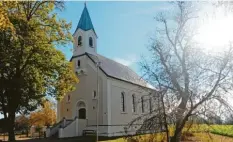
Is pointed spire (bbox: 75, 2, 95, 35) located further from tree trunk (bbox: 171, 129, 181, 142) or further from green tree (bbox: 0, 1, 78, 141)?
tree trunk (bbox: 171, 129, 181, 142)

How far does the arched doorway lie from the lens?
117ft

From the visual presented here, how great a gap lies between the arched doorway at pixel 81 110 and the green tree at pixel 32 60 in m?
6.34

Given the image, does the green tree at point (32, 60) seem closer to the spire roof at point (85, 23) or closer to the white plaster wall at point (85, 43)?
the white plaster wall at point (85, 43)

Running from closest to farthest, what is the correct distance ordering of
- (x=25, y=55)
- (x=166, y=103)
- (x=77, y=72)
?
(x=166, y=103), (x=25, y=55), (x=77, y=72)

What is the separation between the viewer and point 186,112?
1811 centimetres

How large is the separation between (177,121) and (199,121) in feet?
4.55

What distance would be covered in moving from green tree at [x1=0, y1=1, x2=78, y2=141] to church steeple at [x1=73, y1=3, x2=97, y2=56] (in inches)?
293

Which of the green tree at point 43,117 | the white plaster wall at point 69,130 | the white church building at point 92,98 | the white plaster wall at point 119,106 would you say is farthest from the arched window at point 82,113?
the green tree at point 43,117

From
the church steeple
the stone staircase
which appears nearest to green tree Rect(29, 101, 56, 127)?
the church steeple

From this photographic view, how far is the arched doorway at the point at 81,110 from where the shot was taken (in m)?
35.8

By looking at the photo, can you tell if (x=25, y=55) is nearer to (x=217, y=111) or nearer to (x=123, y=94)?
(x=123, y=94)

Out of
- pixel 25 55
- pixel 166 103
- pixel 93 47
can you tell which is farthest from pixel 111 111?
pixel 166 103

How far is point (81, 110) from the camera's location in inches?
1420

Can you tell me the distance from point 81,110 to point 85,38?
9745mm
